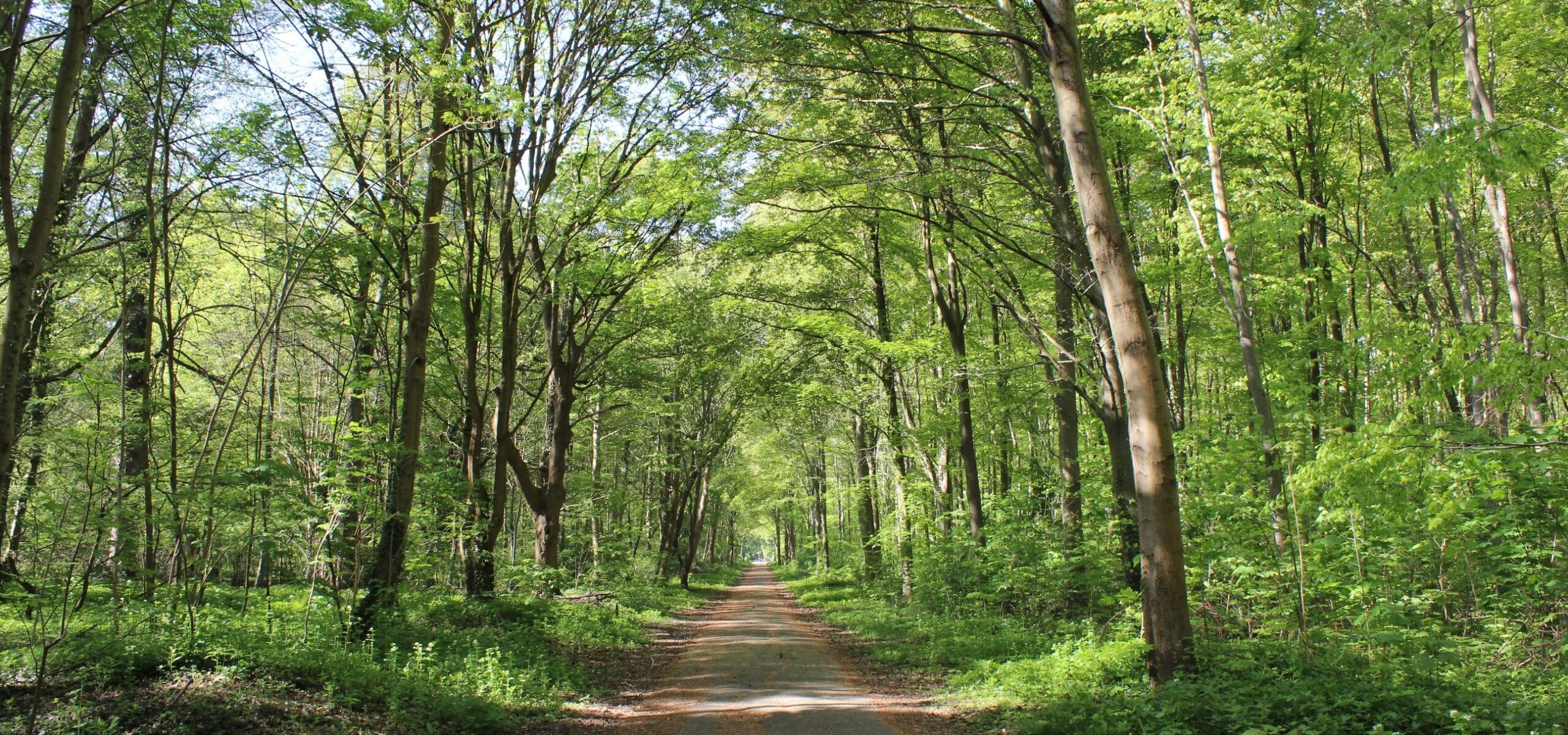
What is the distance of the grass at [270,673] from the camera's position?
5016mm

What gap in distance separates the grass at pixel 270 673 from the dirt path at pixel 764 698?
46.9 inches

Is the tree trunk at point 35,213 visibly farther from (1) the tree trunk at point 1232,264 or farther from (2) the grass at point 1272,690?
(1) the tree trunk at point 1232,264

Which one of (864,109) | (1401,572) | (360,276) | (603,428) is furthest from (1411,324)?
(603,428)

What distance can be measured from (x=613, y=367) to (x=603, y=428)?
8656 millimetres

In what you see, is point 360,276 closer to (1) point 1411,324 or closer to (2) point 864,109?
(2) point 864,109

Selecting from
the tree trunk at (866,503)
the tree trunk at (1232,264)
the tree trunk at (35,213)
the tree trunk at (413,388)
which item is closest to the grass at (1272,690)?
the tree trunk at (1232,264)

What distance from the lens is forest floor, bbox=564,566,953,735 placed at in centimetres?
720

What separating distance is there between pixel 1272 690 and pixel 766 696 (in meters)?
5.21

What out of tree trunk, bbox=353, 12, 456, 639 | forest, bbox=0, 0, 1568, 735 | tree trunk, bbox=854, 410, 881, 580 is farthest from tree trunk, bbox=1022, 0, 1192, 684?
tree trunk, bbox=854, 410, 881, 580

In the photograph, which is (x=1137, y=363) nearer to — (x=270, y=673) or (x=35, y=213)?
(x=35, y=213)

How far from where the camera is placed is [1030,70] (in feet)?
30.1

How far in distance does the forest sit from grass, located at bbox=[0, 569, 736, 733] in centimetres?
5

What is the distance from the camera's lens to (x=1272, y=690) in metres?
5.40

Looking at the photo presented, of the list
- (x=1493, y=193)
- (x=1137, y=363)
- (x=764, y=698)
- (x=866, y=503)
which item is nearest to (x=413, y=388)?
(x=764, y=698)
